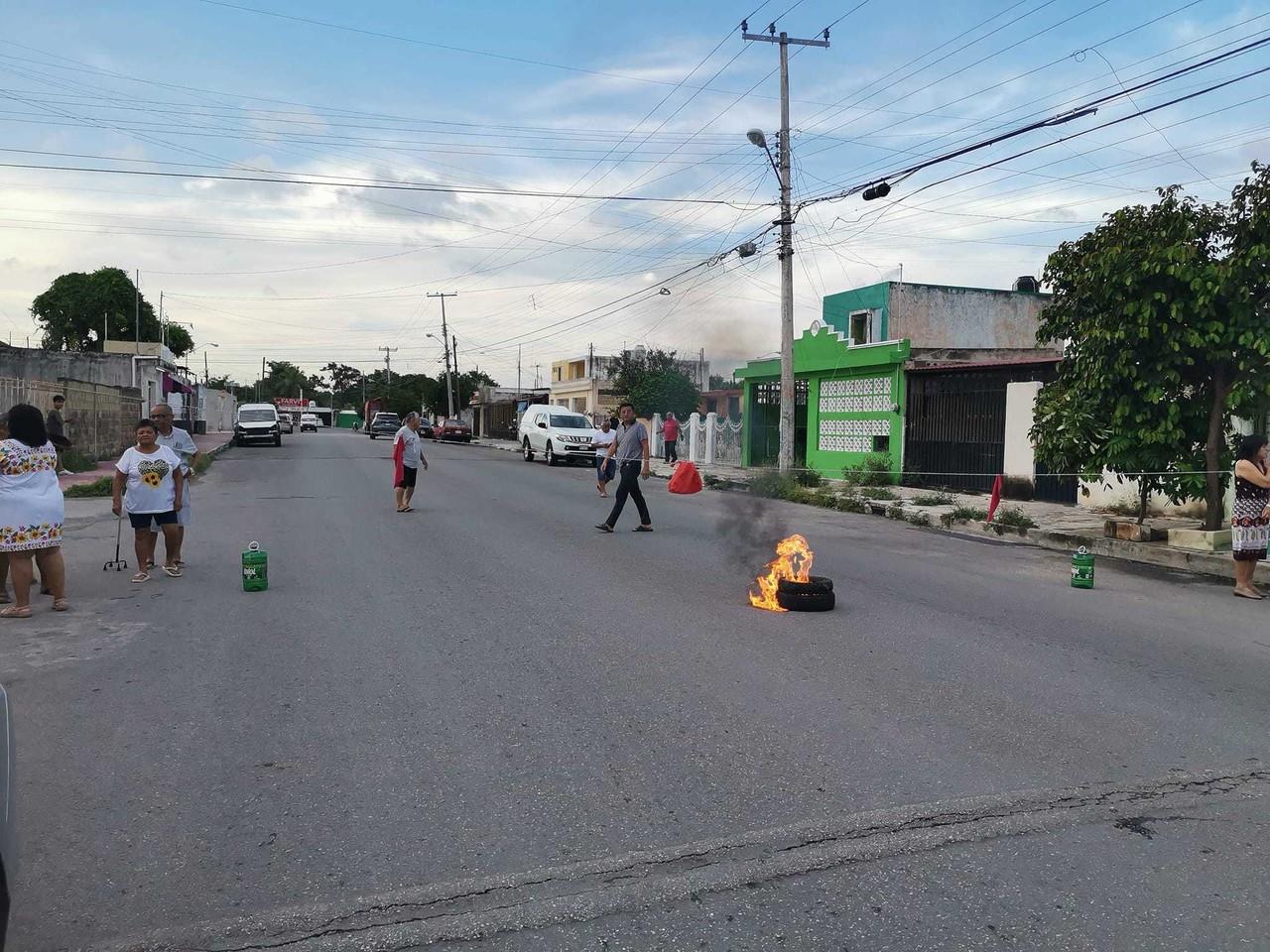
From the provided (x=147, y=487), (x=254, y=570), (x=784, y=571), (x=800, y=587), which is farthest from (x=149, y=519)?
(x=800, y=587)

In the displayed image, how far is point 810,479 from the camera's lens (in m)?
22.8

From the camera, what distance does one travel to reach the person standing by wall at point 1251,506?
9242 mm

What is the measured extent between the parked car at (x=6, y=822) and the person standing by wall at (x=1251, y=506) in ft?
33.1

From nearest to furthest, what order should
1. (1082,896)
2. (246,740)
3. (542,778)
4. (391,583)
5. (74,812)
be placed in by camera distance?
1. (1082,896)
2. (74,812)
3. (542,778)
4. (246,740)
5. (391,583)

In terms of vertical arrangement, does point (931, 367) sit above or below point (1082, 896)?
above

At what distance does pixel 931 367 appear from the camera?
22281 mm

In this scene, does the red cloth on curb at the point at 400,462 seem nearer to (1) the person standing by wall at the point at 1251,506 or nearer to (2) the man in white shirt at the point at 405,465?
(2) the man in white shirt at the point at 405,465

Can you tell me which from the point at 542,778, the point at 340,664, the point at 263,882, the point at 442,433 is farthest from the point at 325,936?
the point at 442,433

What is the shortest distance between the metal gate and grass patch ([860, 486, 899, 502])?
693 mm

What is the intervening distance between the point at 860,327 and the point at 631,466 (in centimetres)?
1758

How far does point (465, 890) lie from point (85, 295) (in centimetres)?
7374

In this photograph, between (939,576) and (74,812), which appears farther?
(939,576)

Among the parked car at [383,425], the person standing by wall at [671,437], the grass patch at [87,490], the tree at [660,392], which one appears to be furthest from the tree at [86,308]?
the grass patch at [87,490]

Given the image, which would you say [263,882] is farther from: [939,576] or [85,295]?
[85,295]
